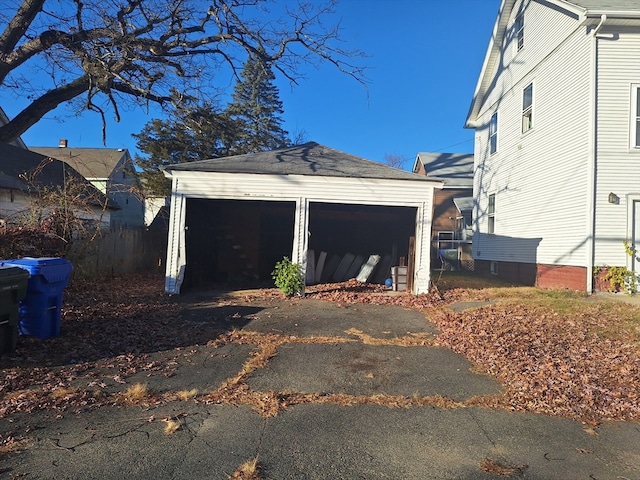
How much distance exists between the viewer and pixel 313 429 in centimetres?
354

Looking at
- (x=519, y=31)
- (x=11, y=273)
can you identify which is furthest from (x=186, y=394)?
(x=519, y=31)

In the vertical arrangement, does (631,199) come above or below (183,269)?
above

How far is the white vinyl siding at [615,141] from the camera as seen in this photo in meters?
10.5

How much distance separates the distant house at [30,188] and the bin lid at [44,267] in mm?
4484

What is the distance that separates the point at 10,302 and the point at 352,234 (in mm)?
10671

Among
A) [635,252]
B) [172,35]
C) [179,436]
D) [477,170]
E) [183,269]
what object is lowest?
[179,436]

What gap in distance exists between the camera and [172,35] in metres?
11.8

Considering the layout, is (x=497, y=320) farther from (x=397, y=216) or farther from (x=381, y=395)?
(x=397, y=216)

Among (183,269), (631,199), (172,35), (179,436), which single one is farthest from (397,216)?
(179,436)

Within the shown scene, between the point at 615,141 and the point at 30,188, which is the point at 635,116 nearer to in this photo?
the point at 615,141

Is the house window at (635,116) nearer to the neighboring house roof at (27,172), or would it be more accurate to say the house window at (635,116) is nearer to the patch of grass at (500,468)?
the patch of grass at (500,468)

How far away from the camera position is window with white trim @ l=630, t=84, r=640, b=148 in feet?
35.0

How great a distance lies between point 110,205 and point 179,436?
1691cm

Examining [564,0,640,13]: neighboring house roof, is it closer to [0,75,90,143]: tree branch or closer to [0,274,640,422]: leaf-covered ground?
[0,274,640,422]: leaf-covered ground
